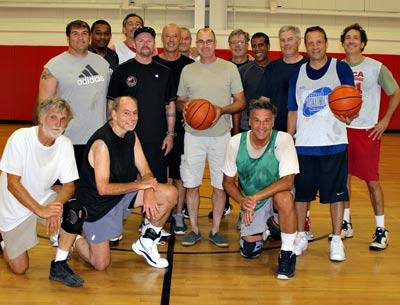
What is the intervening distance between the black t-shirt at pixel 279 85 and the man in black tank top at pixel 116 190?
128 cm

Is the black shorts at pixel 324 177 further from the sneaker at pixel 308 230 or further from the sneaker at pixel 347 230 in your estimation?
the sneaker at pixel 347 230

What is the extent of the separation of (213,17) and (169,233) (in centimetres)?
857

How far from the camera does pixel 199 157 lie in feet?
19.5

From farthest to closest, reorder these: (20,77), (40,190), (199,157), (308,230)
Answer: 1. (20,77)
2. (308,230)
3. (199,157)
4. (40,190)

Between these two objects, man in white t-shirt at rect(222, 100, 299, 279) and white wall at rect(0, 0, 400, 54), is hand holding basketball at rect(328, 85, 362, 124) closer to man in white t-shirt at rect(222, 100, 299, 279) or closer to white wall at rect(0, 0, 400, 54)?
man in white t-shirt at rect(222, 100, 299, 279)

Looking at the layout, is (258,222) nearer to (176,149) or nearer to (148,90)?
(176,149)

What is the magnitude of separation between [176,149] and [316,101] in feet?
5.16

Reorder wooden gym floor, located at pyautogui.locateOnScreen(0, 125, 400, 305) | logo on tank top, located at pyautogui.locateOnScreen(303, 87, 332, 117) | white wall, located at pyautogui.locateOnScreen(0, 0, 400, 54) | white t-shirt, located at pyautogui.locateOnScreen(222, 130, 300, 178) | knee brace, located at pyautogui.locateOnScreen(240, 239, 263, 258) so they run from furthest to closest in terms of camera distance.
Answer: white wall, located at pyautogui.locateOnScreen(0, 0, 400, 54), knee brace, located at pyautogui.locateOnScreen(240, 239, 263, 258), logo on tank top, located at pyautogui.locateOnScreen(303, 87, 332, 117), white t-shirt, located at pyautogui.locateOnScreen(222, 130, 300, 178), wooden gym floor, located at pyautogui.locateOnScreen(0, 125, 400, 305)

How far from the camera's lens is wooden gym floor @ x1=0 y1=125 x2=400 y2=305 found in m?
4.55

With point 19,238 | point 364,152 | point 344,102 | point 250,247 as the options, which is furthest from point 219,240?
point 19,238

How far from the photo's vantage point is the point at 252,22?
14.2 m

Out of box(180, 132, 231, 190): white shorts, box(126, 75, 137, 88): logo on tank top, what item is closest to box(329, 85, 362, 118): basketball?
box(180, 132, 231, 190): white shorts

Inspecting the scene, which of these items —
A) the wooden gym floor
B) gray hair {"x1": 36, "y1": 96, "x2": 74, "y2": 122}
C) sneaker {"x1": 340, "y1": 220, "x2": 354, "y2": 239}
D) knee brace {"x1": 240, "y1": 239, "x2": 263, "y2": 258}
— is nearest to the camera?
the wooden gym floor

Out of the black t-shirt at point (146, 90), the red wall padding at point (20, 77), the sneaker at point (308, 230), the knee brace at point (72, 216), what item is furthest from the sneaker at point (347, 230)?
the red wall padding at point (20, 77)
